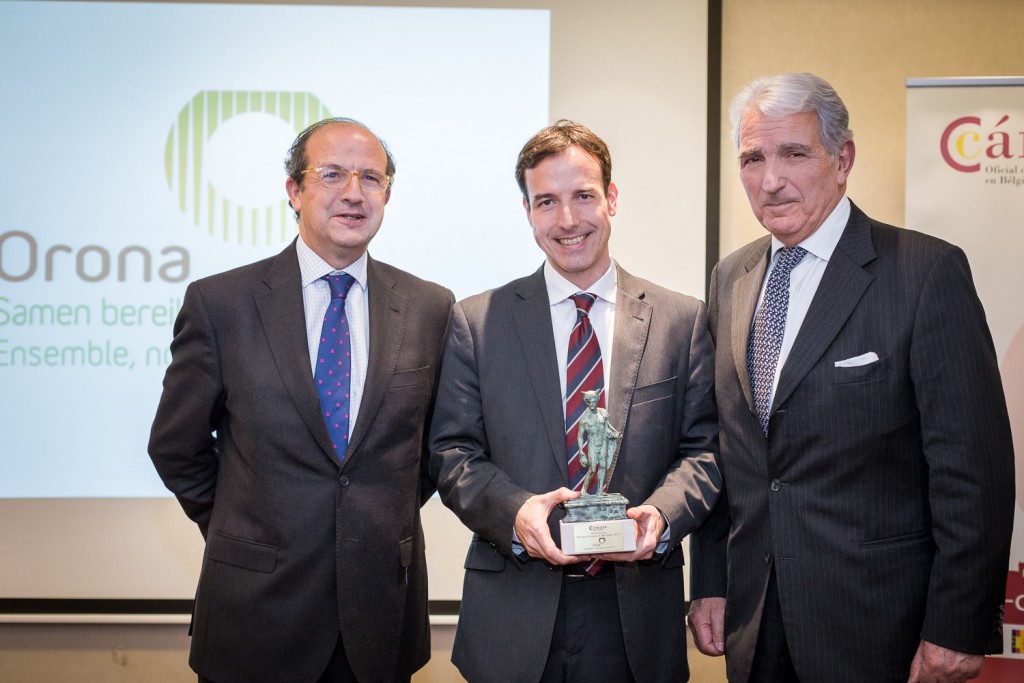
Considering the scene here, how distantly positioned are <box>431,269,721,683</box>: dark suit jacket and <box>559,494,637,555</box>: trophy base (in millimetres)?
148

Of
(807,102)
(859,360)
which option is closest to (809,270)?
(859,360)

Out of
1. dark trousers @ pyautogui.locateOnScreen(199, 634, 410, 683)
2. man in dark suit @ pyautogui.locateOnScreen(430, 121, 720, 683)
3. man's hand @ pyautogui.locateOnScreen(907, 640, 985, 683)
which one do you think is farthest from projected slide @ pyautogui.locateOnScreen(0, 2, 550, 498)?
man's hand @ pyautogui.locateOnScreen(907, 640, 985, 683)

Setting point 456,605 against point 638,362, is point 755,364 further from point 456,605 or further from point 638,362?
point 456,605

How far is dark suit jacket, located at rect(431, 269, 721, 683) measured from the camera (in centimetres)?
214

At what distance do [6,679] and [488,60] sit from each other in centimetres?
379

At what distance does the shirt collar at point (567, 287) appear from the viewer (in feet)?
7.70

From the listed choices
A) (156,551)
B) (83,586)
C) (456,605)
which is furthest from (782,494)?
(83,586)

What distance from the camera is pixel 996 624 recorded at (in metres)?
2.02

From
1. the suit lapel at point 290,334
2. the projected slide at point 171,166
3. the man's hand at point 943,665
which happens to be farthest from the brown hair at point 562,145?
the projected slide at point 171,166

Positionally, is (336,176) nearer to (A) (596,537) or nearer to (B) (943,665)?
(A) (596,537)

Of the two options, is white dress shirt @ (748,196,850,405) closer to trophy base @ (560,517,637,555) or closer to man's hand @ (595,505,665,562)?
man's hand @ (595,505,665,562)

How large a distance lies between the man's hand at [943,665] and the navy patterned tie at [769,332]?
0.61 meters

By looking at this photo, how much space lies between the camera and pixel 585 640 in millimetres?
2154

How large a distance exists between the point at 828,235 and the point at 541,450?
92cm
